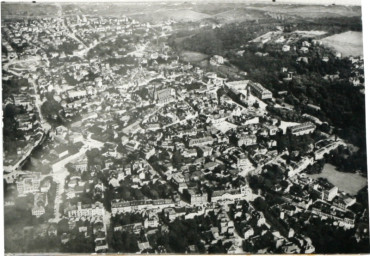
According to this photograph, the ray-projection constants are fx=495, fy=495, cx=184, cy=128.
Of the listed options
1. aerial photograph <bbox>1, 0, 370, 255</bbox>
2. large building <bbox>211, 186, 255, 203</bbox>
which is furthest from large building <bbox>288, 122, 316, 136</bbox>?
large building <bbox>211, 186, 255, 203</bbox>

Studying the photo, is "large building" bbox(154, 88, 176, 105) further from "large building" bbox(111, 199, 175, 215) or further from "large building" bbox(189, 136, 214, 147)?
"large building" bbox(111, 199, 175, 215)

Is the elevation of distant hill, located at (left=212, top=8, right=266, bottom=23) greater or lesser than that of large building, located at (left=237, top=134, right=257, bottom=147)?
greater

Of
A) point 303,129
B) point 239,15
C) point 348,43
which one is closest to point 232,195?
point 303,129

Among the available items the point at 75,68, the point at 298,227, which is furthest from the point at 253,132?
the point at 75,68

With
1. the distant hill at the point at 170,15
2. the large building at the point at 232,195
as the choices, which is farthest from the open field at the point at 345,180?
the distant hill at the point at 170,15

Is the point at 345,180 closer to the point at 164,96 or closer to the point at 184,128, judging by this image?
the point at 184,128

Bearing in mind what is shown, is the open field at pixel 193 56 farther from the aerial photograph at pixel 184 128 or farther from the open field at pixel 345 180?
the open field at pixel 345 180

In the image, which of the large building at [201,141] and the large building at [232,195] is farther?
the large building at [201,141]

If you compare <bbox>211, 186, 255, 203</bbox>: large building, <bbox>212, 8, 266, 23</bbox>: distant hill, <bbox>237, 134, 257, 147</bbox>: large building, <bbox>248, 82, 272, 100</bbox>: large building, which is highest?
<bbox>212, 8, 266, 23</bbox>: distant hill
